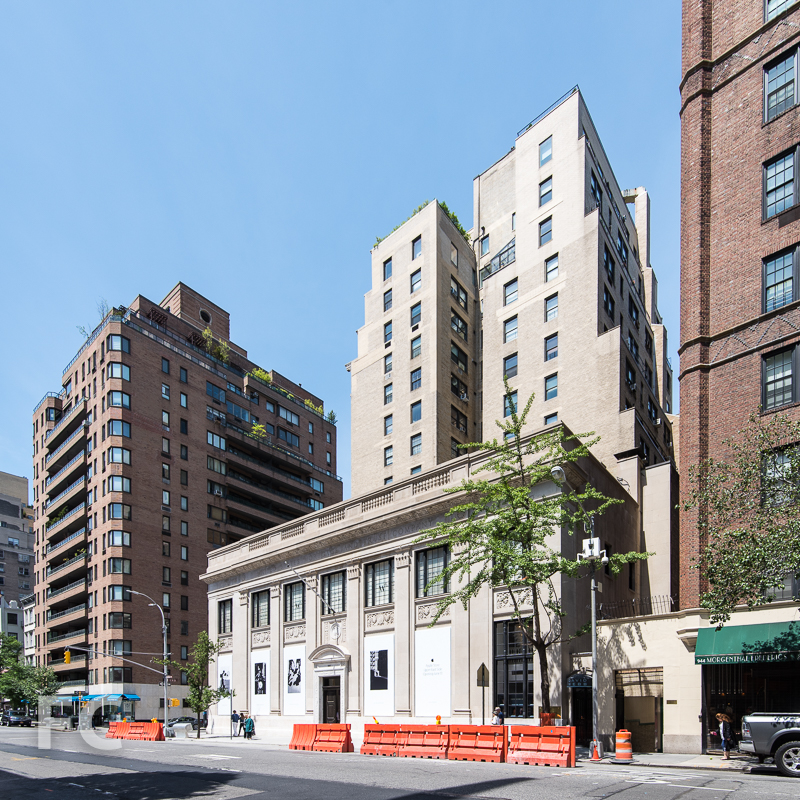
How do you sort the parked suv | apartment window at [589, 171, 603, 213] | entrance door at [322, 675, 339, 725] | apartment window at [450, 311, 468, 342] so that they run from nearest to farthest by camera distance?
the parked suv < entrance door at [322, 675, 339, 725] < apartment window at [589, 171, 603, 213] < apartment window at [450, 311, 468, 342]

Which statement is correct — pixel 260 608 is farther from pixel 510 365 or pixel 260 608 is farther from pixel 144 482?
pixel 144 482

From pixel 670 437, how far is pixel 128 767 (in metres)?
50.3

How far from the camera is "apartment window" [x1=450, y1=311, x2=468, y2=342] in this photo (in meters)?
56.8

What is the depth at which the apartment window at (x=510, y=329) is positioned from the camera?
52.0 meters

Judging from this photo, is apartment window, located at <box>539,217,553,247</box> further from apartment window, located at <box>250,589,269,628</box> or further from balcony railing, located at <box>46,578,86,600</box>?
balcony railing, located at <box>46,578,86,600</box>

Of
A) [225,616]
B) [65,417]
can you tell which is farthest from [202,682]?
[65,417]

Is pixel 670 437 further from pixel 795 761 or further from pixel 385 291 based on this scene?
pixel 795 761

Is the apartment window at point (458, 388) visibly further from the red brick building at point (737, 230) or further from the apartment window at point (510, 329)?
the red brick building at point (737, 230)

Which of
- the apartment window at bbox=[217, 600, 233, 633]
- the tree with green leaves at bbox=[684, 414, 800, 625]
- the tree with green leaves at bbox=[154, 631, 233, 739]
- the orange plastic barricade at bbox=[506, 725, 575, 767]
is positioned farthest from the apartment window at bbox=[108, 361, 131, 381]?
the tree with green leaves at bbox=[684, 414, 800, 625]

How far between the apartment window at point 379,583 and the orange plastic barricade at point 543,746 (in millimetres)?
15067

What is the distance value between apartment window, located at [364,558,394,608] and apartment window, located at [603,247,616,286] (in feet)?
79.4

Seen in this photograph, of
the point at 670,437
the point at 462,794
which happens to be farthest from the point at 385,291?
the point at 462,794

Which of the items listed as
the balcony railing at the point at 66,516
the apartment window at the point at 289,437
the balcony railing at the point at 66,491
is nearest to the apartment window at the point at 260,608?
the balcony railing at the point at 66,516

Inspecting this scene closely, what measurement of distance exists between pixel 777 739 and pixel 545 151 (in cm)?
4261
